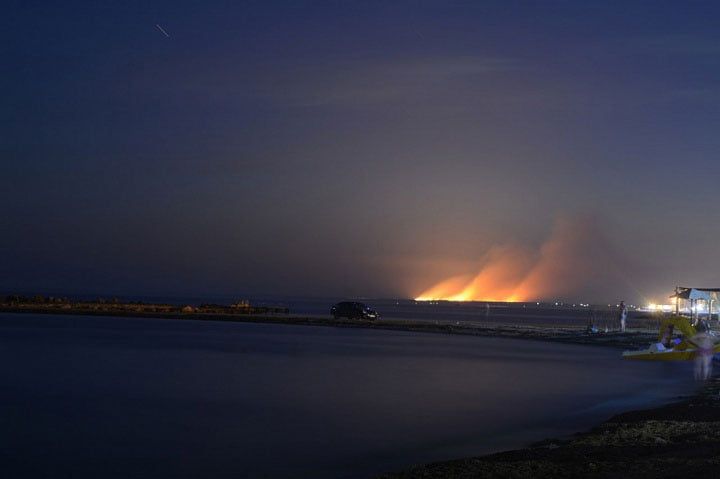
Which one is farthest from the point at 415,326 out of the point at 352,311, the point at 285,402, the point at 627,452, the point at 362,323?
the point at 627,452

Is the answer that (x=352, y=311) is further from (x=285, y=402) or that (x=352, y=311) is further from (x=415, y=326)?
(x=285, y=402)

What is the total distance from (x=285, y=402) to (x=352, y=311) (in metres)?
48.3

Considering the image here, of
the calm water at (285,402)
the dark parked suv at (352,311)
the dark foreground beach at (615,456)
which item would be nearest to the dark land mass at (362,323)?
the dark parked suv at (352,311)

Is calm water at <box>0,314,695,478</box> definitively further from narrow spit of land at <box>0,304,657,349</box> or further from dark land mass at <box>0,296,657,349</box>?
dark land mass at <box>0,296,657,349</box>

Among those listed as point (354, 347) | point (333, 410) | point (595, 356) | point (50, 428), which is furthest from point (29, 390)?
point (595, 356)

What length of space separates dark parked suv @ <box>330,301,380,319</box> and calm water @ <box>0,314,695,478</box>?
85.8 feet

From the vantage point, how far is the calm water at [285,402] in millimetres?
16422

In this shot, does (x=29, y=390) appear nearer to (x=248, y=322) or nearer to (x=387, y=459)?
(x=387, y=459)

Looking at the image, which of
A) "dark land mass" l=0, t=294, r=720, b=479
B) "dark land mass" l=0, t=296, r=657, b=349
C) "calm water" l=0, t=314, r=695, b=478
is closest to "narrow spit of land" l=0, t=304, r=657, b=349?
"dark land mass" l=0, t=296, r=657, b=349

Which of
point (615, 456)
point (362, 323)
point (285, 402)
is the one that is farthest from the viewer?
point (362, 323)

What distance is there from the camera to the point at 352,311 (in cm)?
7219

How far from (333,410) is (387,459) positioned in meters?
6.40

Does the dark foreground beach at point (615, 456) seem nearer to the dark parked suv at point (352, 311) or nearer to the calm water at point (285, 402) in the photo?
the calm water at point (285, 402)

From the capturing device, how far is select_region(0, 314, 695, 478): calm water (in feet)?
53.9
